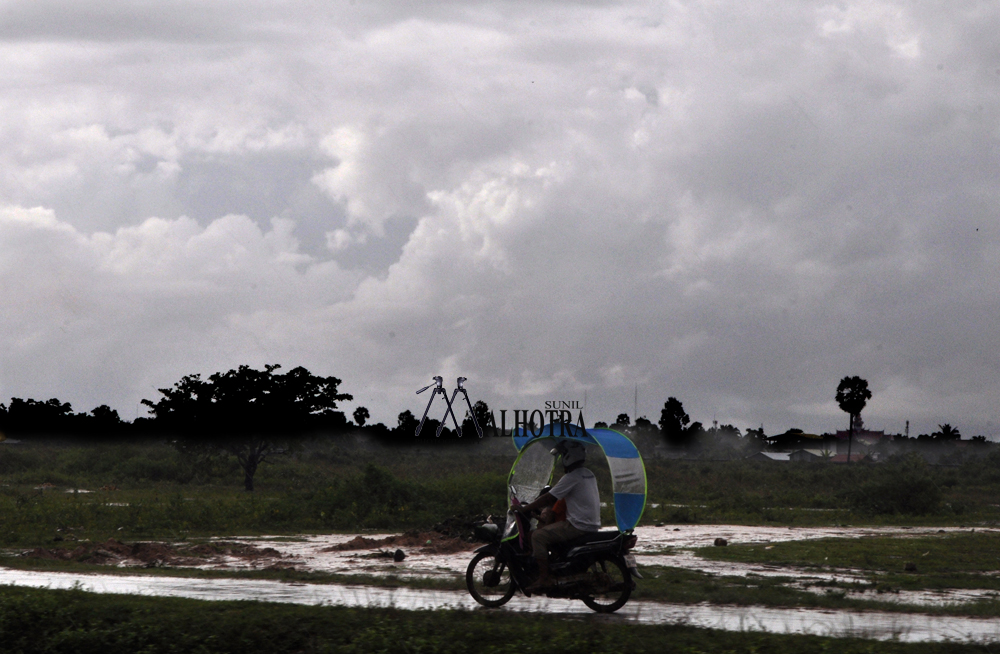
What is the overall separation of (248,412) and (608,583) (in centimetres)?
3202

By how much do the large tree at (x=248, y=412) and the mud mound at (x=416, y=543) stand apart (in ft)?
57.4

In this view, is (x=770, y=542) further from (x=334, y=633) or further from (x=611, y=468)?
(x=334, y=633)

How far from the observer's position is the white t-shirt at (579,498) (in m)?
11.9

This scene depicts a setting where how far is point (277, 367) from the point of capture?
42812 mm

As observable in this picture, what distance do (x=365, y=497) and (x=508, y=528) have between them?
59.6ft

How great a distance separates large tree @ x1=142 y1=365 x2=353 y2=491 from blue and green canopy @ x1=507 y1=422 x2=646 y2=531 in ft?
93.9

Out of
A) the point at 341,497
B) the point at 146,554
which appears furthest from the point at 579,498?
the point at 341,497

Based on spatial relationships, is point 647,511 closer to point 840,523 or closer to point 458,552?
point 840,523

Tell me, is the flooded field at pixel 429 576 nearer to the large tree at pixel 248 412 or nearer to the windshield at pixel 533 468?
the windshield at pixel 533 468

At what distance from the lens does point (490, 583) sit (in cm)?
1238

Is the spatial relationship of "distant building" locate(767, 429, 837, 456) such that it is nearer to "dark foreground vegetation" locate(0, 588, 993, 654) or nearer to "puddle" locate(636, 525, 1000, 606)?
"puddle" locate(636, 525, 1000, 606)

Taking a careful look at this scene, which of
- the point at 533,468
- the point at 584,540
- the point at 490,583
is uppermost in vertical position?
the point at 533,468

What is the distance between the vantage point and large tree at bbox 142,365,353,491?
136ft

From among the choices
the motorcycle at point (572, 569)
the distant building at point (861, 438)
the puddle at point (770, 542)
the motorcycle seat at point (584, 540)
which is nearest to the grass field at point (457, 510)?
the puddle at point (770, 542)
